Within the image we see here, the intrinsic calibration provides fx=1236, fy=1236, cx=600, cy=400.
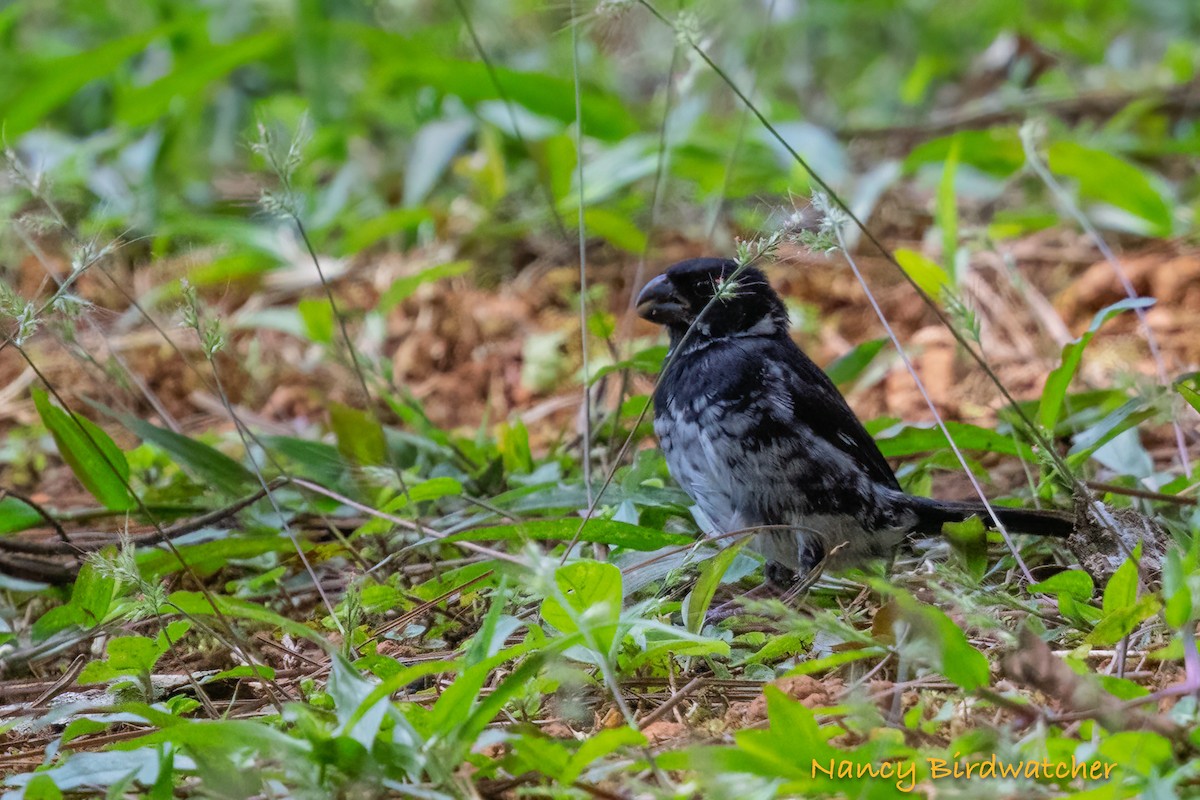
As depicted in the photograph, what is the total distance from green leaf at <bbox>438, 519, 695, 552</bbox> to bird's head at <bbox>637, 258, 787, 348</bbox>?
729 mm

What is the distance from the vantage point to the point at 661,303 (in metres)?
3.38

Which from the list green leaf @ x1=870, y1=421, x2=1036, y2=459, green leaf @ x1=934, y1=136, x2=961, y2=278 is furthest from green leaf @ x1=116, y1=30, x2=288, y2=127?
green leaf @ x1=870, y1=421, x2=1036, y2=459

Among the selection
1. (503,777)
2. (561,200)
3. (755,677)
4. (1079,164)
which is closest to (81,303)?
(503,777)

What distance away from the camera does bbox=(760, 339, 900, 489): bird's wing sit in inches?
121

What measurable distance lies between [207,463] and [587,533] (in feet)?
3.71

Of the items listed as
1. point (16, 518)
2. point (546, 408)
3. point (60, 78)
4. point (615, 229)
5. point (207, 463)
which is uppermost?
point (60, 78)

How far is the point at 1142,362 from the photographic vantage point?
166 inches

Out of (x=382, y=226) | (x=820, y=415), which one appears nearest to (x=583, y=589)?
(x=820, y=415)

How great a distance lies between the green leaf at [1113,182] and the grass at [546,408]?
1.0 inches

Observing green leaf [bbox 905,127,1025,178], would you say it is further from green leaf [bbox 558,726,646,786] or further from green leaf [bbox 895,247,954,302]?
green leaf [bbox 558,726,646,786]

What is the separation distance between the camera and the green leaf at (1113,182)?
4.54 m

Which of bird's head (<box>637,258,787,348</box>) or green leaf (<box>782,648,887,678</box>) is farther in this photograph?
bird's head (<box>637,258,787,348</box>)

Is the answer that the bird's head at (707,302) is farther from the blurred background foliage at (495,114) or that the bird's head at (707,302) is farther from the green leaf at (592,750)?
the green leaf at (592,750)

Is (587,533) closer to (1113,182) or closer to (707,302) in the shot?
(707,302)
